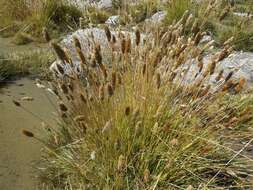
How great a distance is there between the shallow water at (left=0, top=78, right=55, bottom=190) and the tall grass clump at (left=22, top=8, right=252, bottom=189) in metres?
0.19

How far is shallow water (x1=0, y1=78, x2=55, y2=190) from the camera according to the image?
2.75 meters

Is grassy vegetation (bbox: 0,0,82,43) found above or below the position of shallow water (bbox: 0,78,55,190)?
above

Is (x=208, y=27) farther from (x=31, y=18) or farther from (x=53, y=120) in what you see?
(x=53, y=120)

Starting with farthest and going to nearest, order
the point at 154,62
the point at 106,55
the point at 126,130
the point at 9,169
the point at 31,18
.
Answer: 1. the point at 31,18
2. the point at 106,55
3. the point at 9,169
4. the point at 154,62
5. the point at 126,130

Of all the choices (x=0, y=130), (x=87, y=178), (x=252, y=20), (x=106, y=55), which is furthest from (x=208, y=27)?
(x=87, y=178)

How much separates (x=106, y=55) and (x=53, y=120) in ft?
2.26

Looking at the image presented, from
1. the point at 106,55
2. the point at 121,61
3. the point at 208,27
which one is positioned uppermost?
the point at 121,61

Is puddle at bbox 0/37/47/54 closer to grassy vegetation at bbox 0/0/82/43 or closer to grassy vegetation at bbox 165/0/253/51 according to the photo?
grassy vegetation at bbox 0/0/82/43

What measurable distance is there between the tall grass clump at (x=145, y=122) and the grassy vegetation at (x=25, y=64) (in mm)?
1706

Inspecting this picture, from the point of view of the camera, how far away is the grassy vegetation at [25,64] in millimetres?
4246

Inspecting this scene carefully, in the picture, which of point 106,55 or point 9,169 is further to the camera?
point 106,55

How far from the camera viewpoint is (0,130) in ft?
10.7

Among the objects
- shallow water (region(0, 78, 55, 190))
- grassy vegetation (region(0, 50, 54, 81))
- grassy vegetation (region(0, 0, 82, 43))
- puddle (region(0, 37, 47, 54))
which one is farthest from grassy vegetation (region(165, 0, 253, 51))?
shallow water (region(0, 78, 55, 190))

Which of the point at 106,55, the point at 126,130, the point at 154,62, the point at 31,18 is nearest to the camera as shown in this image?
the point at 126,130
